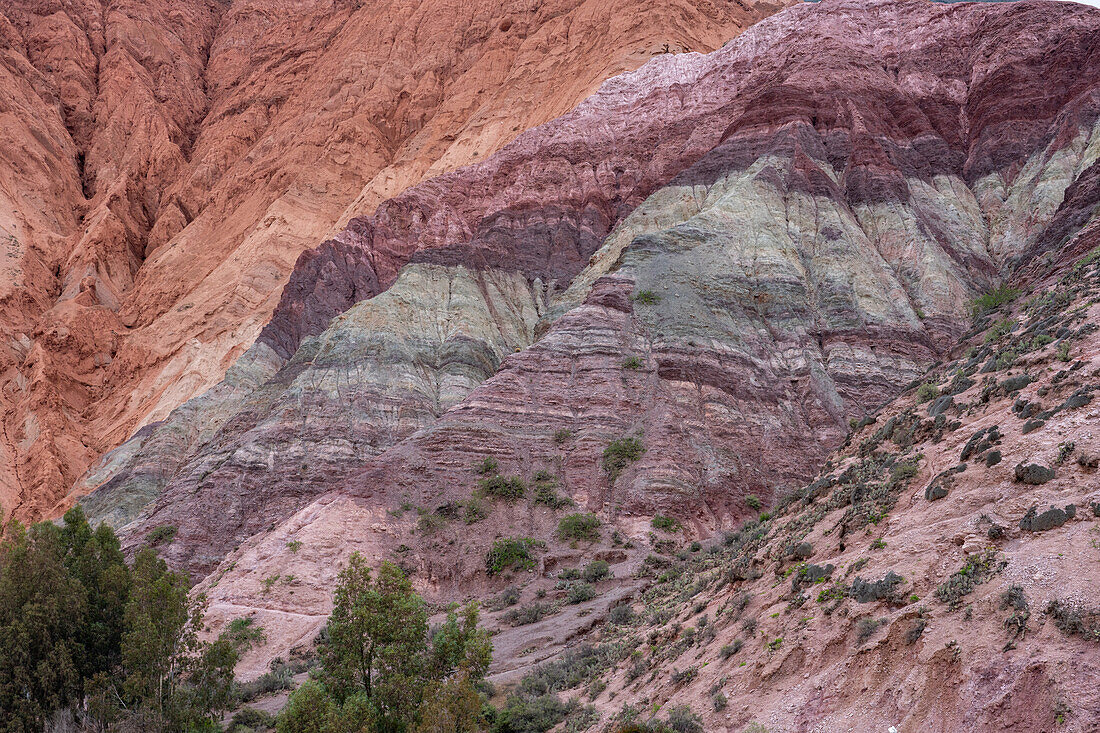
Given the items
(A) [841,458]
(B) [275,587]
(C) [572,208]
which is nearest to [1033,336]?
(A) [841,458]

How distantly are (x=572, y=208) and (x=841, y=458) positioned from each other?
131ft

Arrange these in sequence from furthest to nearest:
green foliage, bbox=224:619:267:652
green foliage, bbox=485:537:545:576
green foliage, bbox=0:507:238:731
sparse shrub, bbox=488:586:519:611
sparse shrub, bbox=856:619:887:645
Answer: green foliage, bbox=485:537:545:576 < sparse shrub, bbox=488:586:519:611 < green foliage, bbox=224:619:267:652 < green foliage, bbox=0:507:238:731 < sparse shrub, bbox=856:619:887:645

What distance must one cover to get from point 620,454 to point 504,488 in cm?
511

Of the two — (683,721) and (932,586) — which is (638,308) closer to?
(683,721)

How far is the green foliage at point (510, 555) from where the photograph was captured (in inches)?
1163

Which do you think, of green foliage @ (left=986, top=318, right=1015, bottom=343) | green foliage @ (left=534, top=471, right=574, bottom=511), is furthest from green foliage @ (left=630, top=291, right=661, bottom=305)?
green foliage @ (left=986, top=318, right=1015, bottom=343)

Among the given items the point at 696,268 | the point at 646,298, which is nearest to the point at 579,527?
the point at 646,298

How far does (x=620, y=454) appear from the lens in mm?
33281

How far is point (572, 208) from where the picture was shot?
55.3 meters

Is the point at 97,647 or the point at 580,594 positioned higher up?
the point at 97,647

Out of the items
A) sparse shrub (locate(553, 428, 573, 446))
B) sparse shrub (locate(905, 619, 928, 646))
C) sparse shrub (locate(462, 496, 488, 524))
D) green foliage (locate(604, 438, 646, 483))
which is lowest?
sparse shrub (locate(905, 619, 928, 646))

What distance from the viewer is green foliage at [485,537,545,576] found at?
2955cm

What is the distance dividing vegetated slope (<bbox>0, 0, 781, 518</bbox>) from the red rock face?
10747 mm

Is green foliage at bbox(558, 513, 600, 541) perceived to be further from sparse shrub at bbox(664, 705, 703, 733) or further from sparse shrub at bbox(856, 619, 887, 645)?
sparse shrub at bbox(856, 619, 887, 645)
